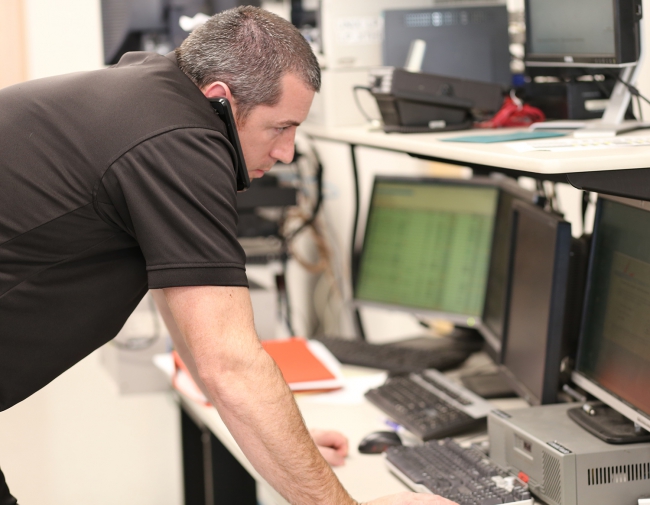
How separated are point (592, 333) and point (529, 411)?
0.18 metres

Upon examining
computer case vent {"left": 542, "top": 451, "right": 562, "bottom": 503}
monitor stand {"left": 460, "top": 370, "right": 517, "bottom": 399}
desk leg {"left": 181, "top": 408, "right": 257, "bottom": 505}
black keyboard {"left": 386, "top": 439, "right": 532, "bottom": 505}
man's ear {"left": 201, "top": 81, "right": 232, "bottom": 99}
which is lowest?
desk leg {"left": 181, "top": 408, "right": 257, "bottom": 505}

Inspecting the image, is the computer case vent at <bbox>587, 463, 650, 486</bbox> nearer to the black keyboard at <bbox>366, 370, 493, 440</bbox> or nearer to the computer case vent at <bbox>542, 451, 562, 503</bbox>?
the computer case vent at <bbox>542, 451, 562, 503</bbox>

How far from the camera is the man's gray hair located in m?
1.23

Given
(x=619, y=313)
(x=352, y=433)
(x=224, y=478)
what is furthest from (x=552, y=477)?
(x=224, y=478)

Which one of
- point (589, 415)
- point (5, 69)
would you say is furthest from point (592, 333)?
point (5, 69)

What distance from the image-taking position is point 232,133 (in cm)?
124

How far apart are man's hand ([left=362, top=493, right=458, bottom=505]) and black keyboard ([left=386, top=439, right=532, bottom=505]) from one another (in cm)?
6

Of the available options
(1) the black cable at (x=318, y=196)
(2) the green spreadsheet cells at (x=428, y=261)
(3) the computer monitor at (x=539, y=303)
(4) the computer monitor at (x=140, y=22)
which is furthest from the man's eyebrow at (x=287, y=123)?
(1) the black cable at (x=318, y=196)

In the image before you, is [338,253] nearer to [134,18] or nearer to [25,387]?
[134,18]

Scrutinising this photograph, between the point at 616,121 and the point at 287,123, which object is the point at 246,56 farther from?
the point at 616,121

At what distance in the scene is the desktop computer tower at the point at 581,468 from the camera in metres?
1.22

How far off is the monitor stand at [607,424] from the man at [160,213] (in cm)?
31

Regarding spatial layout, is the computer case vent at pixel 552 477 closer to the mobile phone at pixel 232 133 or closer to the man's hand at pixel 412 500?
the man's hand at pixel 412 500

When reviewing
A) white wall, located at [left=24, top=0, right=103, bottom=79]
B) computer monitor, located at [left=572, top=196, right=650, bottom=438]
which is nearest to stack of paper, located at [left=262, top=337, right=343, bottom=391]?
computer monitor, located at [left=572, top=196, right=650, bottom=438]
